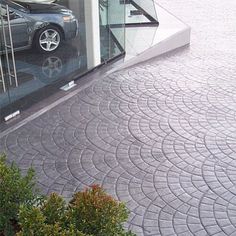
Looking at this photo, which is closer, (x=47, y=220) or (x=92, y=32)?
(x=47, y=220)

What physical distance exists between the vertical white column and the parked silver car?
0.34 metres

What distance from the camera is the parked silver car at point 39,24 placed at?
19.7 feet

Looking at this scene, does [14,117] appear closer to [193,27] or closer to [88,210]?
[88,210]

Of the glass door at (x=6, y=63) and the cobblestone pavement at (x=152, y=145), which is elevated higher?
the glass door at (x=6, y=63)

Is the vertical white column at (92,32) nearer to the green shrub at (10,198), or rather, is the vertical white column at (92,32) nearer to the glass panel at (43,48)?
the glass panel at (43,48)

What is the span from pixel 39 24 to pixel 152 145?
2.64m

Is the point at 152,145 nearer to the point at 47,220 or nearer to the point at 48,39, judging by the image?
the point at 48,39

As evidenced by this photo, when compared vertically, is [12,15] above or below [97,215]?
above

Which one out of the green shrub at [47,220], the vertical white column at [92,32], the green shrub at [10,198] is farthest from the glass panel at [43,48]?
the green shrub at [47,220]

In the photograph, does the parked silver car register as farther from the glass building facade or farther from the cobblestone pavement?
the cobblestone pavement

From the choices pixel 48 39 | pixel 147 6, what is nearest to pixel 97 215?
pixel 48 39

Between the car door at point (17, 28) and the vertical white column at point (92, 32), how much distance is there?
1.37 meters

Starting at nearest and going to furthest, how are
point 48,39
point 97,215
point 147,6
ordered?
point 97,215
point 48,39
point 147,6

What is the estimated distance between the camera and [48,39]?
6.67 m
